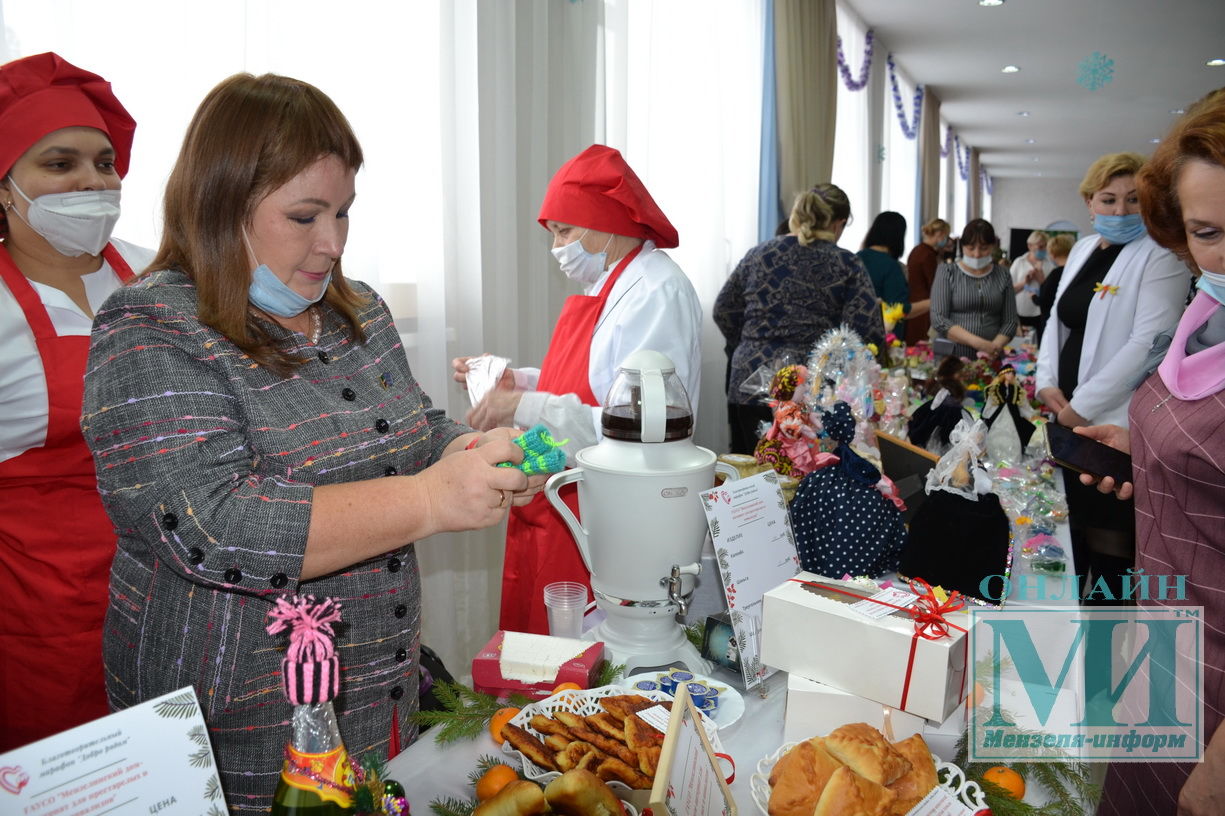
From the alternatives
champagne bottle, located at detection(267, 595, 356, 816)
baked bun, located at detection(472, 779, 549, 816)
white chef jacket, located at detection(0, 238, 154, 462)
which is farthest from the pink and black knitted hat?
white chef jacket, located at detection(0, 238, 154, 462)

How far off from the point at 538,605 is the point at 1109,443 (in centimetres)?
133

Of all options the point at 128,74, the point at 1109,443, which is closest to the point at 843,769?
the point at 1109,443

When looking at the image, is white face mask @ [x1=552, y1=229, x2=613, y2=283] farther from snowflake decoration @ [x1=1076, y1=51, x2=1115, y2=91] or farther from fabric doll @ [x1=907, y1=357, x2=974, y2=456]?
snowflake decoration @ [x1=1076, y1=51, x2=1115, y2=91]

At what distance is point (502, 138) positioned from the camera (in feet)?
9.70

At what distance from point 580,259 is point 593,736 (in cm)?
152

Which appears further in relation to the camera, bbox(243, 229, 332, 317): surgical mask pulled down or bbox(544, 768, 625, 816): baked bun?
bbox(243, 229, 332, 317): surgical mask pulled down

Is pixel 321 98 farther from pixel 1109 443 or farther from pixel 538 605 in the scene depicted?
pixel 1109 443

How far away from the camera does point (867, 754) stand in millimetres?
886

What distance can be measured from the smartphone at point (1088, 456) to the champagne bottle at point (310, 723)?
1.44 meters

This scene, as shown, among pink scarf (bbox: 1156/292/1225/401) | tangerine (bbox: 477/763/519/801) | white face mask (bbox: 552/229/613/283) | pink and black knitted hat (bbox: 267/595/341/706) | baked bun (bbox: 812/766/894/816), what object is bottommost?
tangerine (bbox: 477/763/519/801)

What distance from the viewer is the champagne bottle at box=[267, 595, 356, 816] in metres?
0.66

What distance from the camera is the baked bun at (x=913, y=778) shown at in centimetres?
89

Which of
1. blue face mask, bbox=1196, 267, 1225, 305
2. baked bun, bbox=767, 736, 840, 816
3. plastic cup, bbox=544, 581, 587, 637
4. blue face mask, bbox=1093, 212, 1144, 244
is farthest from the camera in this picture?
blue face mask, bbox=1093, 212, 1144, 244

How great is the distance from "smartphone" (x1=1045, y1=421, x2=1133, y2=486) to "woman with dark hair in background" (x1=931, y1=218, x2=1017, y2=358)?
11.1 ft
